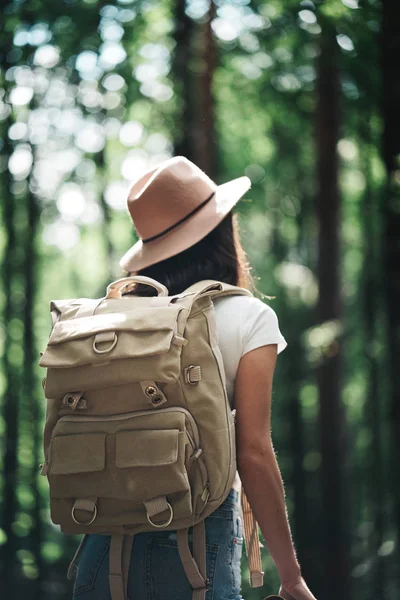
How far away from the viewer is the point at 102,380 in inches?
77.4

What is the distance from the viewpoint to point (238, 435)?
6.92 ft

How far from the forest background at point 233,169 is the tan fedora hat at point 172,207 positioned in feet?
10.7

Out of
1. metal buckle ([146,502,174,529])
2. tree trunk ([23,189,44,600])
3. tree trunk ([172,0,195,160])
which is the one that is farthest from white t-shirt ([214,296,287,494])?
tree trunk ([23,189,44,600])

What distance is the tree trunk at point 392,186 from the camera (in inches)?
174

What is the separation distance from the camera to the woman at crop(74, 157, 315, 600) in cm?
197

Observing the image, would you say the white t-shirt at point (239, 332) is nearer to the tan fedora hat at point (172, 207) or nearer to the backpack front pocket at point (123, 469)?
the backpack front pocket at point (123, 469)

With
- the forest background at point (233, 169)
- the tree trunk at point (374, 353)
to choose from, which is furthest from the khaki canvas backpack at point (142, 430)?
the tree trunk at point (374, 353)

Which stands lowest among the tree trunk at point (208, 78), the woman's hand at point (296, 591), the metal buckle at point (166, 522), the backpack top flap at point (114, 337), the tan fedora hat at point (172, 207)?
the tree trunk at point (208, 78)

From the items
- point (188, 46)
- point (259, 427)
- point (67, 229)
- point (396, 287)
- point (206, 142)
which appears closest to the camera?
point (259, 427)

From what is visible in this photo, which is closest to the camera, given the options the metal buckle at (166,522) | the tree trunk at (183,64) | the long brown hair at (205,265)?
the metal buckle at (166,522)

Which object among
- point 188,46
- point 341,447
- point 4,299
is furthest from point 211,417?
point 4,299

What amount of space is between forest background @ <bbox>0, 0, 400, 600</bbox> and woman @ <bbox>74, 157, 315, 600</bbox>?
325 cm

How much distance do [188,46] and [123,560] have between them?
7.87 m

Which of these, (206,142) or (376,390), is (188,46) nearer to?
(206,142)
